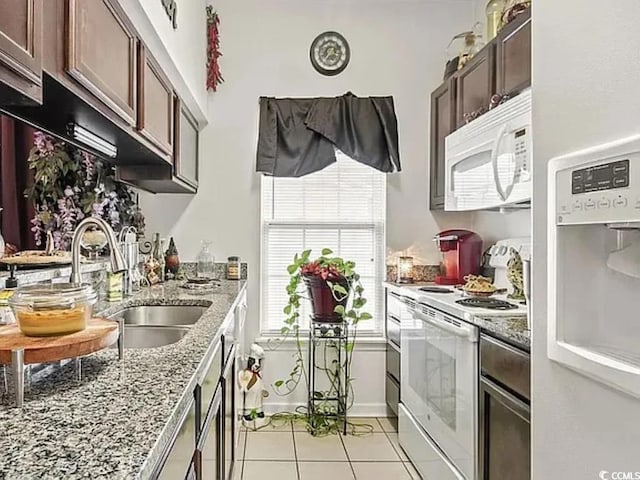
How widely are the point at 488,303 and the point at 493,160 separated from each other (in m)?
0.65

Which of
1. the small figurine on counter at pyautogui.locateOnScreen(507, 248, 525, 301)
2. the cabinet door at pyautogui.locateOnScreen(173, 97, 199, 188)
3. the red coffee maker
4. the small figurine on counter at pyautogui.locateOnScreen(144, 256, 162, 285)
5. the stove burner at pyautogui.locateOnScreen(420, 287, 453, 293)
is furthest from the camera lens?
the red coffee maker

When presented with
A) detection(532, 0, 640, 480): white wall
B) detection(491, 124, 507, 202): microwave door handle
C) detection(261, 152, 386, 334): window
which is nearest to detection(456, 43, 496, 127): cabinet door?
detection(491, 124, 507, 202): microwave door handle

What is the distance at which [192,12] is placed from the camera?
2893 millimetres

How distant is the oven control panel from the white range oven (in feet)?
3.56

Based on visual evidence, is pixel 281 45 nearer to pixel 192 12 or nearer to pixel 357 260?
pixel 192 12

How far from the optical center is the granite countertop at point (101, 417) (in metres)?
0.74

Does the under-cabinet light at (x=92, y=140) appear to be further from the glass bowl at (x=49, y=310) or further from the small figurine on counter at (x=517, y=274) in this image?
the small figurine on counter at (x=517, y=274)

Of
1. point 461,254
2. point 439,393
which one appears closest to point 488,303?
point 439,393

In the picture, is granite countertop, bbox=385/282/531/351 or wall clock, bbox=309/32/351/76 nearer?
granite countertop, bbox=385/282/531/351

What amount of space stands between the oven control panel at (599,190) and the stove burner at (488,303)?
124 cm

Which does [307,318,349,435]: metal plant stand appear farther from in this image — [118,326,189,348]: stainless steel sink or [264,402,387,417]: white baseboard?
[118,326,189,348]: stainless steel sink

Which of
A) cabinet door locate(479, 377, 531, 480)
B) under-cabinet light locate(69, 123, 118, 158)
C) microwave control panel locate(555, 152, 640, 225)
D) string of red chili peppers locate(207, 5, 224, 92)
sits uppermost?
string of red chili peppers locate(207, 5, 224, 92)

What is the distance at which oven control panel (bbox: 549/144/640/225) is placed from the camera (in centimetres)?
87

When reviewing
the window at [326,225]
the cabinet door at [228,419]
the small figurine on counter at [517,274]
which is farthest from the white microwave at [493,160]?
the cabinet door at [228,419]
